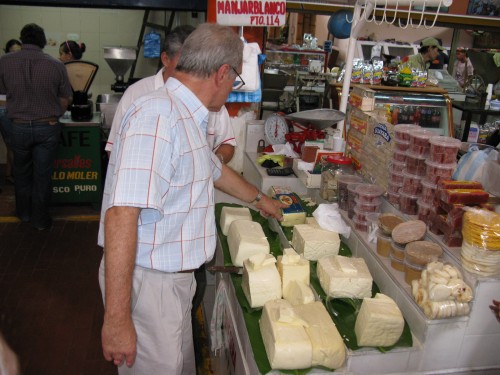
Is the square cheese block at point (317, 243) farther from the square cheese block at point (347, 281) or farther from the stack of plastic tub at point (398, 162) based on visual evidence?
the stack of plastic tub at point (398, 162)

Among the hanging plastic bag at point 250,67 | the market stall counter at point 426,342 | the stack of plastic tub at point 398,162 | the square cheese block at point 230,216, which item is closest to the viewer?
the market stall counter at point 426,342

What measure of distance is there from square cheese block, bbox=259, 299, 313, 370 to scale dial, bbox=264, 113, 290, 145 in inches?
95.7

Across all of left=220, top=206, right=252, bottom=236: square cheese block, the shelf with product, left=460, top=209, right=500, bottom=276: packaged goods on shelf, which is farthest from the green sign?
left=460, top=209, right=500, bottom=276: packaged goods on shelf

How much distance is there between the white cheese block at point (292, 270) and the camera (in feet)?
8.16

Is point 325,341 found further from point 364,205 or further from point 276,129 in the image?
point 276,129

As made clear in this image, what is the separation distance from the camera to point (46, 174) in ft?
17.4

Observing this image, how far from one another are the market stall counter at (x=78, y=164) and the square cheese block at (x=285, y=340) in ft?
13.6

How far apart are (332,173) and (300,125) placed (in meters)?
1.13

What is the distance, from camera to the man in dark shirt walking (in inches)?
196

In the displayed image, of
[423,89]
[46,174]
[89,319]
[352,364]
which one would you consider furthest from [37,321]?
[423,89]

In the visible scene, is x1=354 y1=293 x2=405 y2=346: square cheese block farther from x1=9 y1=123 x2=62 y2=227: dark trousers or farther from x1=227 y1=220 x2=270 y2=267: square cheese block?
x1=9 y1=123 x2=62 y2=227: dark trousers

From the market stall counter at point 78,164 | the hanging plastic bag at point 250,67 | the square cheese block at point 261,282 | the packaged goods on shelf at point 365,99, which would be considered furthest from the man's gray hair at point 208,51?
the market stall counter at point 78,164

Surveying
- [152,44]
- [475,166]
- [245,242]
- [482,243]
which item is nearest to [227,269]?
[245,242]

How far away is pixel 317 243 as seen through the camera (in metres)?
2.77
